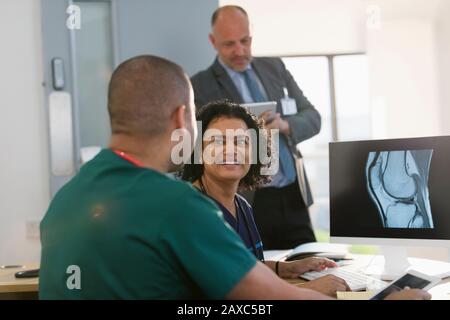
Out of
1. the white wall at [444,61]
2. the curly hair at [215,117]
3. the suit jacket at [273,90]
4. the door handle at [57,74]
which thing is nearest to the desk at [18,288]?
the curly hair at [215,117]

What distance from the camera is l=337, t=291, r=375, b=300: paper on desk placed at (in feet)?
4.41

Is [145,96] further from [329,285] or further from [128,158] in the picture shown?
[329,285]

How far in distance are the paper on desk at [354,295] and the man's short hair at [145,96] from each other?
62 cm

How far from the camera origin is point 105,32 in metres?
3.05

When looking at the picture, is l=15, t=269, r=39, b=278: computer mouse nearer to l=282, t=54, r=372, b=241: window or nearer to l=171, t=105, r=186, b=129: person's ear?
l=171, t=105, r=186, b=129: person's ear

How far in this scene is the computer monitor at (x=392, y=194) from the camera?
5.39 feet

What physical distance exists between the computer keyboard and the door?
5.35 feet

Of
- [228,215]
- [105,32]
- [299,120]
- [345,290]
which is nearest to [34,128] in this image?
[105,32]

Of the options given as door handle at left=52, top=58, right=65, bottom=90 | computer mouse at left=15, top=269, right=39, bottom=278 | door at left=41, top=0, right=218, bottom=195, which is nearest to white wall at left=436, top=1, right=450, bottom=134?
door at left=41, top=0, right=218, bottom=195

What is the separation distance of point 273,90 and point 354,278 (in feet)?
4.27

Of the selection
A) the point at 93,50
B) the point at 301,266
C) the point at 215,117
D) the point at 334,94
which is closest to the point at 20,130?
the point at 93,50

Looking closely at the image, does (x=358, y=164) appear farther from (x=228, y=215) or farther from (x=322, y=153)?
(x=322, y=153)

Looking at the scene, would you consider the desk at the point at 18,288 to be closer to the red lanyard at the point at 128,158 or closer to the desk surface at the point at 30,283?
the desk surface at the point at 30,283
